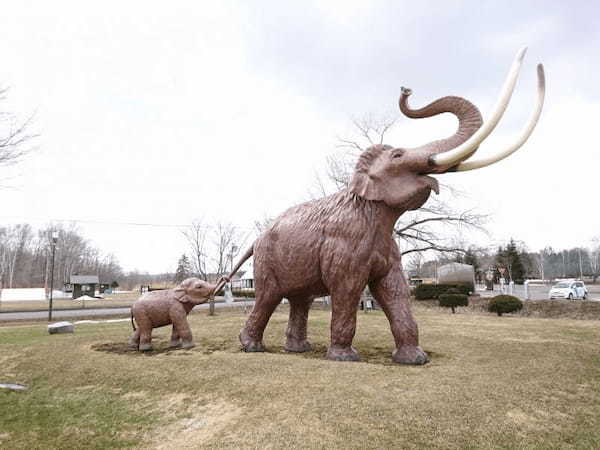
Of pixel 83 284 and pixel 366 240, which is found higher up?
pixel 366 240

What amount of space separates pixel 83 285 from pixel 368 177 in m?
37.7

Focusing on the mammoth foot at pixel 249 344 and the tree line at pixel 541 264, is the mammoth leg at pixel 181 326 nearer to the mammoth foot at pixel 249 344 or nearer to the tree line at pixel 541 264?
the mammoth foot at pixel 249 344

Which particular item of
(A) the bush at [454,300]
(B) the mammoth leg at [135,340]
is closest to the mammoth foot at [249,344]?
(B) the mammoth leg at [135,340]

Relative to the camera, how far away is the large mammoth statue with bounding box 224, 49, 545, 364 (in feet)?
15.7

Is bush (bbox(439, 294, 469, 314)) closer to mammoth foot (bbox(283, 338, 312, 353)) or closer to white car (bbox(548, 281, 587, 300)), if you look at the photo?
white car (bbox(548, 281, 587, 300))

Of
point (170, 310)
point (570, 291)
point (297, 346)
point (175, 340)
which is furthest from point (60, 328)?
point (570, 291)

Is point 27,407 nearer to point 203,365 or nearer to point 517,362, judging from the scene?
point 203,365

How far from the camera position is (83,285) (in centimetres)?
3638

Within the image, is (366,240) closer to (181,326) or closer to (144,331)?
(181,326)

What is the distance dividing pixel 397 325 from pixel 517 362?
4.79 feet

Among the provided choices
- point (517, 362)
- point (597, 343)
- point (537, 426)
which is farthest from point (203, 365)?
point (597, 343)

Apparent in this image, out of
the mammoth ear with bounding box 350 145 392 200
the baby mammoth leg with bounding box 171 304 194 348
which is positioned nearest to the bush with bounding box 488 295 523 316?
the mammoth ear with bounding box 350 145 392 200

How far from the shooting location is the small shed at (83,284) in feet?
114

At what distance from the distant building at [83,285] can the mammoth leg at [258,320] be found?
110 ft
